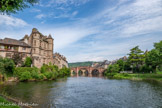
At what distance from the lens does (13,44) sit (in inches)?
1745

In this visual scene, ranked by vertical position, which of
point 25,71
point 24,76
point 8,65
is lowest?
point 24,76

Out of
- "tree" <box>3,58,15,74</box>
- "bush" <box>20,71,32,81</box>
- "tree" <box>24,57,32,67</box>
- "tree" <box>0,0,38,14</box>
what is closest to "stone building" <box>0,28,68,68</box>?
"tree" <box>24,57,32,67</box>

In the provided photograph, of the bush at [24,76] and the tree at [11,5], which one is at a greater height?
the tree at [11,5]

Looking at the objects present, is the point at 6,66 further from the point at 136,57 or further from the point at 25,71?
the point at 136,57

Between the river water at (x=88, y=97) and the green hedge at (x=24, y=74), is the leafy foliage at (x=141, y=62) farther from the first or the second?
the green hedge at (x=24, y=74)

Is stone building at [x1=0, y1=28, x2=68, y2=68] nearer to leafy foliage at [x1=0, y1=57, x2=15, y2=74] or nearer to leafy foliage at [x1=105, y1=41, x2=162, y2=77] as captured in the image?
leafy foliage at [x1=0, y1=57, x2=15, y2=74]

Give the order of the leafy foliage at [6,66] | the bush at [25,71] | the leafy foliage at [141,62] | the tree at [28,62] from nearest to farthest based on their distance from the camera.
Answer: the leafy foliage at [6,66] < the bush at [25,71] < the leafy foliage at [141,62] < the tree at [28,62]

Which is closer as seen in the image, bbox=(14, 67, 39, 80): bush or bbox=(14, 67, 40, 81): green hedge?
bbox=(14, 67, 40, 81): green hedge

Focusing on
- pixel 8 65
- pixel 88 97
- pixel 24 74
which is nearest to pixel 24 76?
pixel 24 74

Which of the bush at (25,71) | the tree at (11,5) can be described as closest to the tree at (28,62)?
the bush at (25,71)

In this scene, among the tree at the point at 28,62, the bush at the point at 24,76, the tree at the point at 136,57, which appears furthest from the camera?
the tree at the point at 136,57

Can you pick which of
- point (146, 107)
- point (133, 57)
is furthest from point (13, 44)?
point (133, 57)

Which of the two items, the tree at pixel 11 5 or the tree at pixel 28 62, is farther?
the tree at pixel 28 62

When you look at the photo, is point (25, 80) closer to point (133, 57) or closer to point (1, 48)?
point (1, 48)
